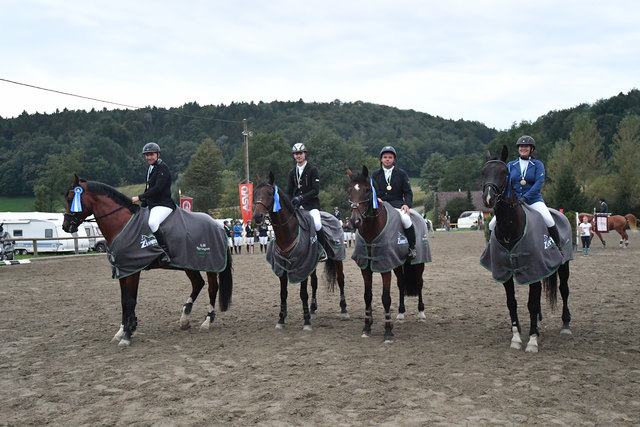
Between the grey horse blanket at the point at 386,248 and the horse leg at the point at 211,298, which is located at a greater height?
the grey horse blanket at the point at 386,248

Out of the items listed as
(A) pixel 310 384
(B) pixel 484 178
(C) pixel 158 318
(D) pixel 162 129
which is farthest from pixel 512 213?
(D) pixel 162 129

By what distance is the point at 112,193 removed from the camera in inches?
322

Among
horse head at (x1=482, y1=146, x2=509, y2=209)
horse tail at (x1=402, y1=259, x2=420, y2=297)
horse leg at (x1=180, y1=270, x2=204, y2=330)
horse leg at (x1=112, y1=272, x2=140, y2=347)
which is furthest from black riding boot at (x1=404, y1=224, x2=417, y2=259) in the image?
horse leg at (x1=112, y1=272, x2=140, y2=347)

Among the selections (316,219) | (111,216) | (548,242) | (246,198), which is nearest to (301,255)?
(316,219)

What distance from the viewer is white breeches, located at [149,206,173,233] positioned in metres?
8.14

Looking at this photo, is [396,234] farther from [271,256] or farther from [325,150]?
[325,150]

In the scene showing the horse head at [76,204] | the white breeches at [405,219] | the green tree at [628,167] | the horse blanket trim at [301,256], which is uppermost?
the green tree at [628,167]

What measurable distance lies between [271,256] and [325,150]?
79320 mm

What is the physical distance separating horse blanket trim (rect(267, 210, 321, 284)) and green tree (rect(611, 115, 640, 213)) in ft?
181

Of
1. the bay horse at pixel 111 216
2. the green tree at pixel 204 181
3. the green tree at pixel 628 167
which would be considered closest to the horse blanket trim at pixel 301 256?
the bay horse at pixel 111 216

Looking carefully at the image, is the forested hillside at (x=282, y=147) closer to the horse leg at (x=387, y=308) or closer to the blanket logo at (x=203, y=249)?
the blanket logo at (x=203, y=249)

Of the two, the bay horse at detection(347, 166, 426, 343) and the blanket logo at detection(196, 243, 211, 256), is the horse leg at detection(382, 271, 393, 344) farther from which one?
the blanket logo at detection(196, 243, 211, 256)

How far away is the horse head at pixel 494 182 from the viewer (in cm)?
650

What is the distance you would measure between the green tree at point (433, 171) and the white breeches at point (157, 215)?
104318 mm
